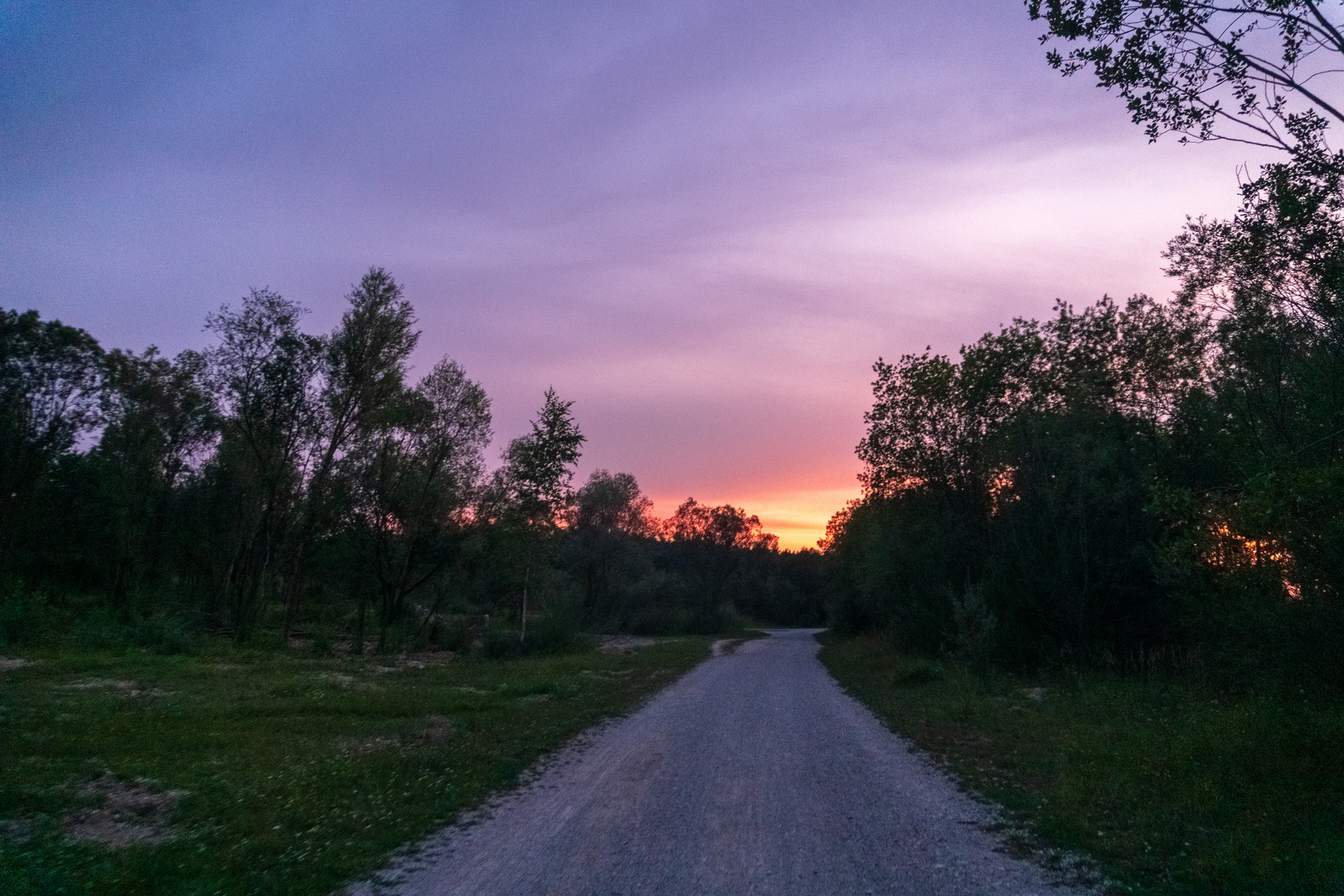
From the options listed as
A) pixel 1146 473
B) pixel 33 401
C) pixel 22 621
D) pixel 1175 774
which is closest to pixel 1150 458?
pixel 1146 473

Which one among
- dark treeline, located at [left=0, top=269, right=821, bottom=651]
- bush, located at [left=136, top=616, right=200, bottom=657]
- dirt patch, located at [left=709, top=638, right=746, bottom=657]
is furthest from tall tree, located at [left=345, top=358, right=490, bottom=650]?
dirt patch, located at [left=709, top=638, right=746, bottom=657]

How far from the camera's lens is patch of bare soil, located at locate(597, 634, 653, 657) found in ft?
119

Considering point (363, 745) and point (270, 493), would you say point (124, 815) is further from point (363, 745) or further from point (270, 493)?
point (270, 493)

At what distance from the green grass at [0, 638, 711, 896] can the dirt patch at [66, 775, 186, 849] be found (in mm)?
137

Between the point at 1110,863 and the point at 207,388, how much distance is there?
32.3 meters

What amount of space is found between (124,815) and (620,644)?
36827mm

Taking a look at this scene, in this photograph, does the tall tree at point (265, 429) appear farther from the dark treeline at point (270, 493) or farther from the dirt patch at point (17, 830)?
the dirt patch at point (17, 830)

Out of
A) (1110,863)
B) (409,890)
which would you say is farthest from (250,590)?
(1110,863)

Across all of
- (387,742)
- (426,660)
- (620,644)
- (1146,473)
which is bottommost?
(620,644)

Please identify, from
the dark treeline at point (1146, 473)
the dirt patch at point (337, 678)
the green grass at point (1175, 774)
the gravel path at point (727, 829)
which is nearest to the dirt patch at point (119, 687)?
the dirt patch at point (337, 678)

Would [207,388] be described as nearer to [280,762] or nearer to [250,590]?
[250,590]

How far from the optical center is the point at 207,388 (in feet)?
101

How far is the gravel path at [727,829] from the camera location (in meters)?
6.32

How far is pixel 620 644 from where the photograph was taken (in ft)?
144
